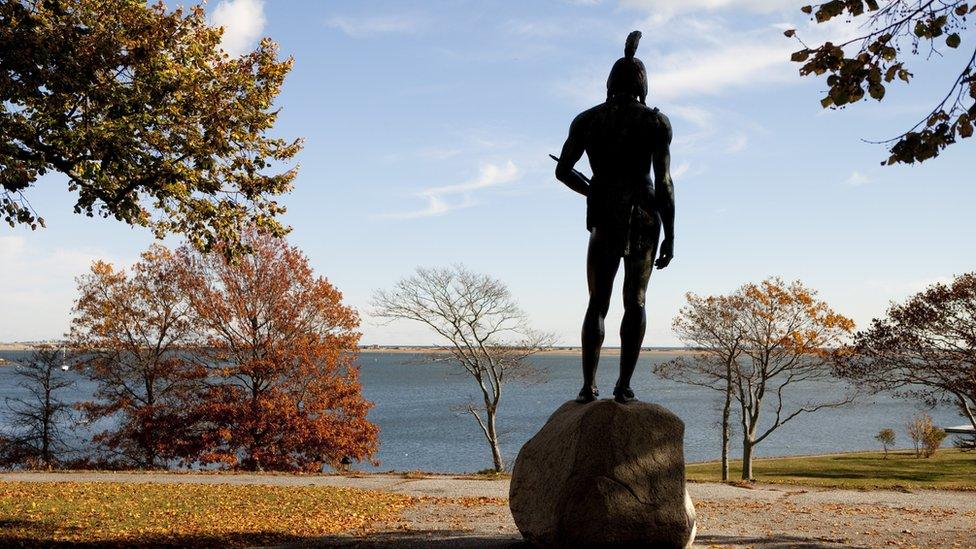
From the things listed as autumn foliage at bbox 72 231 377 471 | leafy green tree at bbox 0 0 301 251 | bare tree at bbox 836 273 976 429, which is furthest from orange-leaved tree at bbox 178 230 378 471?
bare tree at bbox 836 273 976 429

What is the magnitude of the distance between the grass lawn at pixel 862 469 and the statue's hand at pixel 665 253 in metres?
19.8

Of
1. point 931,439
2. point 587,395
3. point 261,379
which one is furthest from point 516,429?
point 587,395

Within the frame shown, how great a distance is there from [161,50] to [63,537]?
7.09 m

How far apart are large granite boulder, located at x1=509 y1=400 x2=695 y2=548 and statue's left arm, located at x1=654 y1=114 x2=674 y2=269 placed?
1653 mm

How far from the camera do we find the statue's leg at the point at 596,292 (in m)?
8.02

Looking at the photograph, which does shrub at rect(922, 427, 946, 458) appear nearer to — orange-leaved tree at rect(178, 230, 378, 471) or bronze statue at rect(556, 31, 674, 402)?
orange-leaved tree at rect(178, 230, 378, 471)

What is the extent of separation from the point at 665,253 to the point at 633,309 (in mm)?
681

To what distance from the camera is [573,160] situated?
26.7ft

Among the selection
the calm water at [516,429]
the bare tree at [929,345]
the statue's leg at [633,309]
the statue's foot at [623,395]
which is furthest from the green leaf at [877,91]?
the calm water at [516,429]

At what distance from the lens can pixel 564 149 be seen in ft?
27.0

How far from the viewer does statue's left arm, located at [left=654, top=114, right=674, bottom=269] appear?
7988 mm

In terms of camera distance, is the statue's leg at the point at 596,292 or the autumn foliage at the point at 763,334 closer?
the statue's leg at the point at 596,292

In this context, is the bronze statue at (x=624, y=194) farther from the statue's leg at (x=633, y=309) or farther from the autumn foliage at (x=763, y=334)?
the autumn foliage at (x=763, y=334)

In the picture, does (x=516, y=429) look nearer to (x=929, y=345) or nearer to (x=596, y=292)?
(x=929, y=345)
